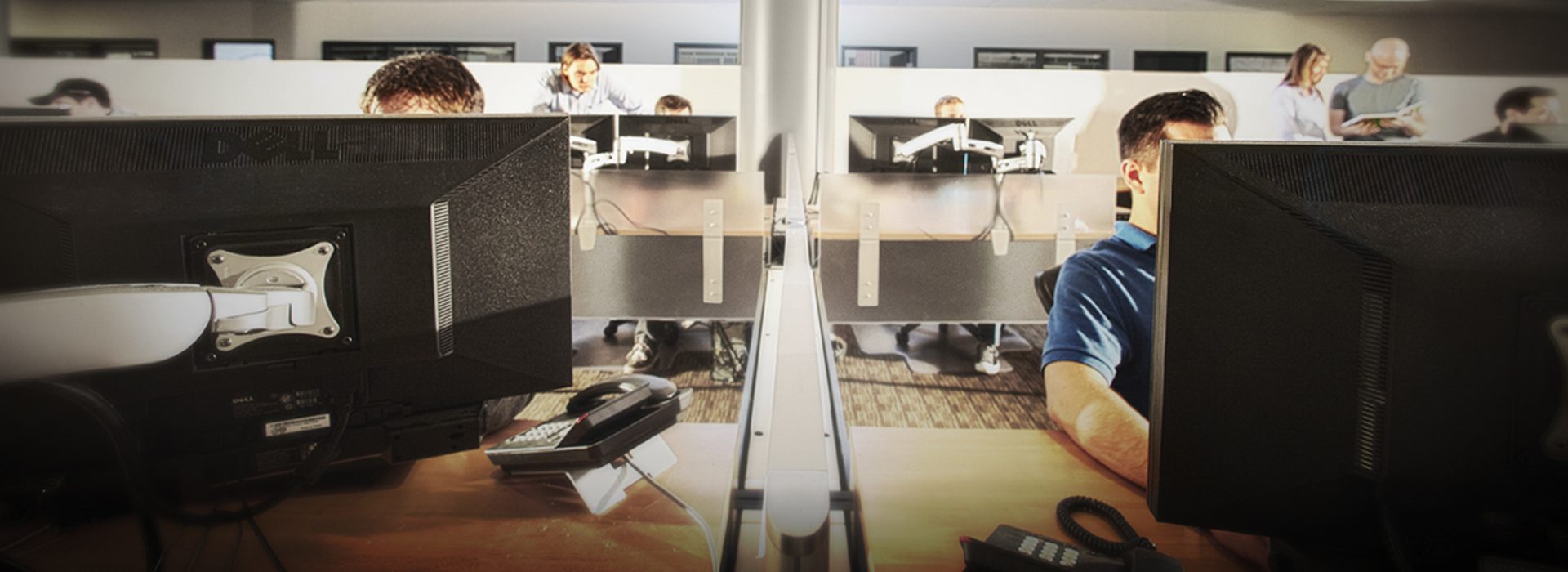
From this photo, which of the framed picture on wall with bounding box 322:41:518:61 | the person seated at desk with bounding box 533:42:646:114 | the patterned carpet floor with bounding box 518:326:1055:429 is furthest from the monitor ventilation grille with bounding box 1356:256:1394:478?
the framed picture on wall with bounding box 322:41:518:61

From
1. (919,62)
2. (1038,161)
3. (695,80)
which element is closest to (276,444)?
(1038,161)

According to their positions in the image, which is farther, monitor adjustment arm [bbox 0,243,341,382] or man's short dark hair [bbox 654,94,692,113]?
man's short dark hair [bbox 654,94,692,113]

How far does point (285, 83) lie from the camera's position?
535cm

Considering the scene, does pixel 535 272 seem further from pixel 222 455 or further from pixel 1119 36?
pixel 1119 36

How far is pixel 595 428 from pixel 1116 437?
25.8 inches

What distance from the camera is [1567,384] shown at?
1.47 ft

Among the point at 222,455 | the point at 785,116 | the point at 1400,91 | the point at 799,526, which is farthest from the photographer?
the point at 1400,91

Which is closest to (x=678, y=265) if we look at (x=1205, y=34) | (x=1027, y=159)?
(x=1027, y=159)

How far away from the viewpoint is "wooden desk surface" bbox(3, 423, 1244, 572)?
0.64 meters

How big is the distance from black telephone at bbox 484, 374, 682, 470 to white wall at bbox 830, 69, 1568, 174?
4.68 meters

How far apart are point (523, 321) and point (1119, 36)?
6.27 meters

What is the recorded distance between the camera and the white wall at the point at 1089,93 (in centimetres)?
550

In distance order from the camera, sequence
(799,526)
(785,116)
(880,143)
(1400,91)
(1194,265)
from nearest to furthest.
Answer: (799,526), (1194,265), (880,143), (785,116), (1400,91)

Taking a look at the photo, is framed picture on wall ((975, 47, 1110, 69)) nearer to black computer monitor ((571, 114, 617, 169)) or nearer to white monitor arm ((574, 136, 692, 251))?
white monitor arm ((574, 136, 692, 251))
